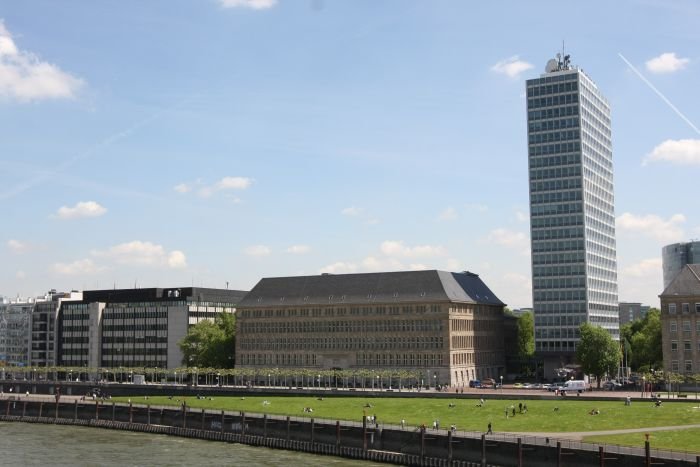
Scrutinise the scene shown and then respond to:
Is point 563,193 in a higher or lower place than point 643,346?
higher

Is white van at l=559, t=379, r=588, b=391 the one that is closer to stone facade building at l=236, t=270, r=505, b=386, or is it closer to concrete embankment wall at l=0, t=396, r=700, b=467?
stone facade building at l=236, t=270, r=505, b=386

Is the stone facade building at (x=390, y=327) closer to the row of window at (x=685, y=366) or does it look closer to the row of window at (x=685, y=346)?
the row of window at (x=685, y=366)

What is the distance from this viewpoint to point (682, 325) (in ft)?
497

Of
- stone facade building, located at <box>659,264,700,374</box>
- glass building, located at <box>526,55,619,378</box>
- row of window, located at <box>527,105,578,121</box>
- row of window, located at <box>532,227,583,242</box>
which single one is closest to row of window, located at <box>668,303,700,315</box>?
stone facade building, located at <box>659,264,700,374</box>

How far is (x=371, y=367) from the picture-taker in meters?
186

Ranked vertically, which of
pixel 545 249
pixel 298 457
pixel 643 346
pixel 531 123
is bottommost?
pixel 298 457

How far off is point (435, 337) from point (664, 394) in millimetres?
55414

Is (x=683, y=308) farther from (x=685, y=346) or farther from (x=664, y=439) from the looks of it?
(x=664, y=439)

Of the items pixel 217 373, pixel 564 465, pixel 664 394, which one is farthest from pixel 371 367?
pixel 564 465

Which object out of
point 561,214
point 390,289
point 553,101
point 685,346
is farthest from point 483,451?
point 553,101

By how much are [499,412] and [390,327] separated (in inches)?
2796

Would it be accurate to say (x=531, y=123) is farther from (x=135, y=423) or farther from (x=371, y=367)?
(x=135, y=423)

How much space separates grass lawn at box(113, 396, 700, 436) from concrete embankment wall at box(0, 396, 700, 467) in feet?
24.9

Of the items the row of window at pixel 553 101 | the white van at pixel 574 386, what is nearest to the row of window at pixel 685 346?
the white van at pixel 574 386
